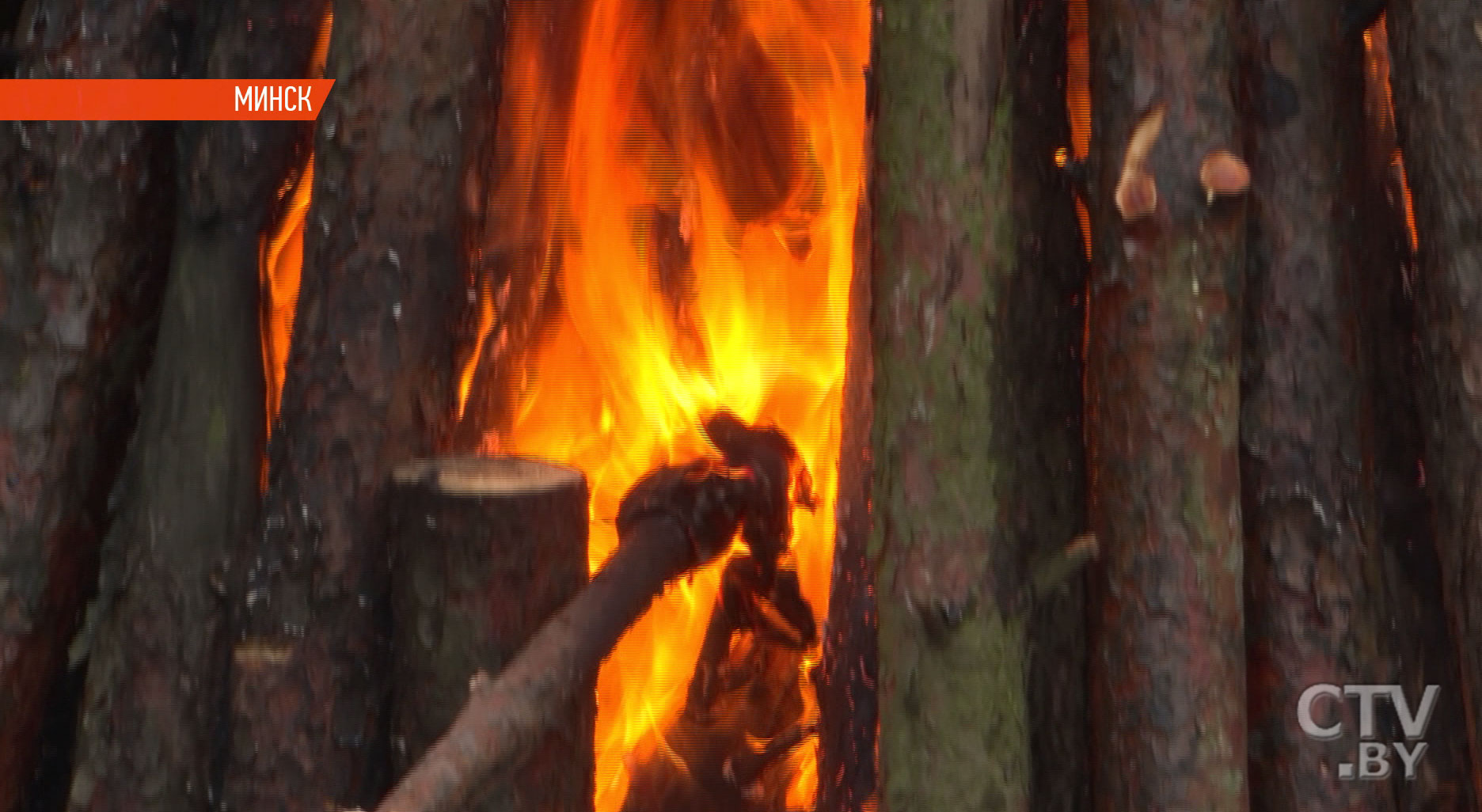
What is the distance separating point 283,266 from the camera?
1811mm

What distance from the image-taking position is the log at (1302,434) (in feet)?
4.66

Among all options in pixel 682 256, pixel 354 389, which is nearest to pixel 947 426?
pixel 354 389

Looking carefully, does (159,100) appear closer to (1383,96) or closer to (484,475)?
(484,475)

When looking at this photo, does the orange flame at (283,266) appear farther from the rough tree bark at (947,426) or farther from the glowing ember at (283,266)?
the rough tree bark at (947,426)

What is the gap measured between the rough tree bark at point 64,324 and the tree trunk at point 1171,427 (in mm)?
1155

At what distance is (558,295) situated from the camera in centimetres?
205

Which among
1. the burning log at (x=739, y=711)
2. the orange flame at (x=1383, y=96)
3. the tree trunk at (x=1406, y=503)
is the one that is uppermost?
the orange flame at (x=1383, y=96)

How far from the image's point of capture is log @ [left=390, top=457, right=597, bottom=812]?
4.85 feet

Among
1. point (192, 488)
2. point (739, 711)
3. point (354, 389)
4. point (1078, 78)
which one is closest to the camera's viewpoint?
point (354, 389)

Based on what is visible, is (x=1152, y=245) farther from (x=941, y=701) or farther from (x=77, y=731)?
(x=77, y=731)

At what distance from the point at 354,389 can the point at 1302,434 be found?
102 centimetres

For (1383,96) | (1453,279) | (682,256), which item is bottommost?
(1453,279)

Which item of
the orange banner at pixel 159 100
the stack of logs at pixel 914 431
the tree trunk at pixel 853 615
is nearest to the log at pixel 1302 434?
the stack of logs at pixel 914 431

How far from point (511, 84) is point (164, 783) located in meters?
1.00
